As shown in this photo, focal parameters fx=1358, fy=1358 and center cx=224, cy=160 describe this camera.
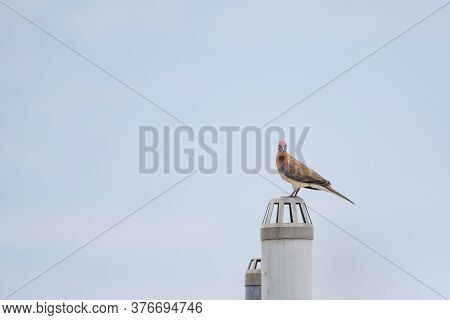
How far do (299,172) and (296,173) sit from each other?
0.53ft

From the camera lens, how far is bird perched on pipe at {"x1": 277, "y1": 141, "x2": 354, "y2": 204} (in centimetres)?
6316

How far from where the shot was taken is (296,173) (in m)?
63.2

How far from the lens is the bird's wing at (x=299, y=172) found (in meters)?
63.1

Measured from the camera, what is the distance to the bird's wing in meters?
63.1

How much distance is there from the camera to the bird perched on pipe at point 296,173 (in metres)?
63.2

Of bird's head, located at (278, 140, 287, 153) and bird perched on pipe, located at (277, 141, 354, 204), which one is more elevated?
bird's head, located at (278, 140, 287, 153)

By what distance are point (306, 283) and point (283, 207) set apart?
4011 millimetres

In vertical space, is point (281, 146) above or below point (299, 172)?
above

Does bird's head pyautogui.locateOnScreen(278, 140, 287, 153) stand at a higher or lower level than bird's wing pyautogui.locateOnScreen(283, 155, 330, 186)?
higher

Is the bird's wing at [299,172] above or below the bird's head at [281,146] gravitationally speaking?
below

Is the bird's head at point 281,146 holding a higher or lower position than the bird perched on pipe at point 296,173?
higher
